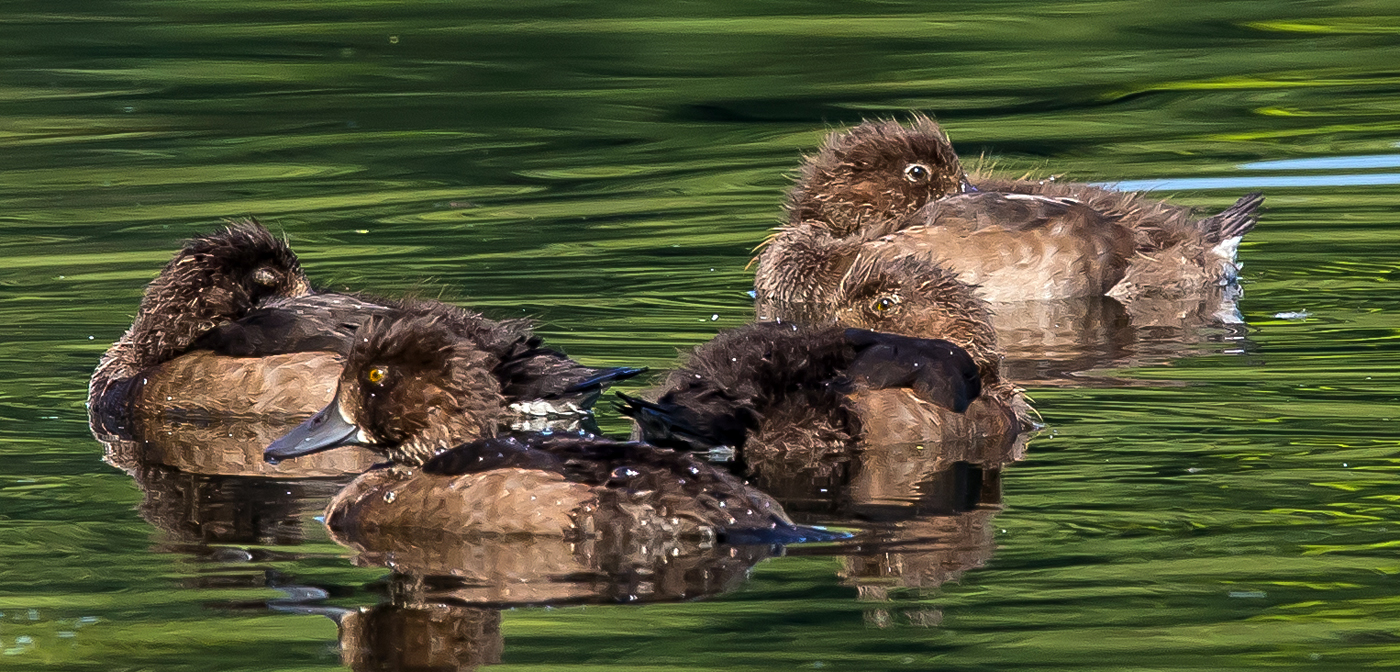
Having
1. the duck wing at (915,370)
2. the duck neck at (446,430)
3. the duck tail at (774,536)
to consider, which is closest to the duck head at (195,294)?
the duck neck at (446,430)

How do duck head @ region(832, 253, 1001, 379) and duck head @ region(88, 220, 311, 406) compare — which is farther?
duck head @ region(88, 220, 311, 406)

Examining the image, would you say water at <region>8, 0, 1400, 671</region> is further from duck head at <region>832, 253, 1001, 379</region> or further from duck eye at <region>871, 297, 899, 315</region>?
duck eye at <region>871, 297, 899, 315</region>

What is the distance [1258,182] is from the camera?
16.8 meters

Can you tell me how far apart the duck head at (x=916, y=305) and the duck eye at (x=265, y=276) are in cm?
279

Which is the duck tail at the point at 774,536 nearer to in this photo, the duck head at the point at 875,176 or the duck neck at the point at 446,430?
the duck neck at the point at 446,430

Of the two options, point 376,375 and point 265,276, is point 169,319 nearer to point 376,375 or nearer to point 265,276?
point 265,276

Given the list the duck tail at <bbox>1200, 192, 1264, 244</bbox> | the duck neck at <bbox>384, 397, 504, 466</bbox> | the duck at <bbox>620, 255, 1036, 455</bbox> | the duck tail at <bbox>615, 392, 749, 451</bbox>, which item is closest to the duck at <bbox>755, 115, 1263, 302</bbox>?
the duck tail at <bbox>1200, 192, 1264, 244</bbox>

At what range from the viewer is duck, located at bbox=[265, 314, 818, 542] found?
26.5 ft

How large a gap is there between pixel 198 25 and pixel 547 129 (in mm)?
5922

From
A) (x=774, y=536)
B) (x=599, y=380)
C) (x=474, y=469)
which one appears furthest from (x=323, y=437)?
(x=774, y=536)

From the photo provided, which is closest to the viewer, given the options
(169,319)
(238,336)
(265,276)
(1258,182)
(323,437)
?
(323,437)

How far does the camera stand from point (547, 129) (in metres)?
19.7

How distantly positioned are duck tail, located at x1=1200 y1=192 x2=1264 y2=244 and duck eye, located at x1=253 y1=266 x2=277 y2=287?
5569 millimetres

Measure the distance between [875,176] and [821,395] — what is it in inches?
206
